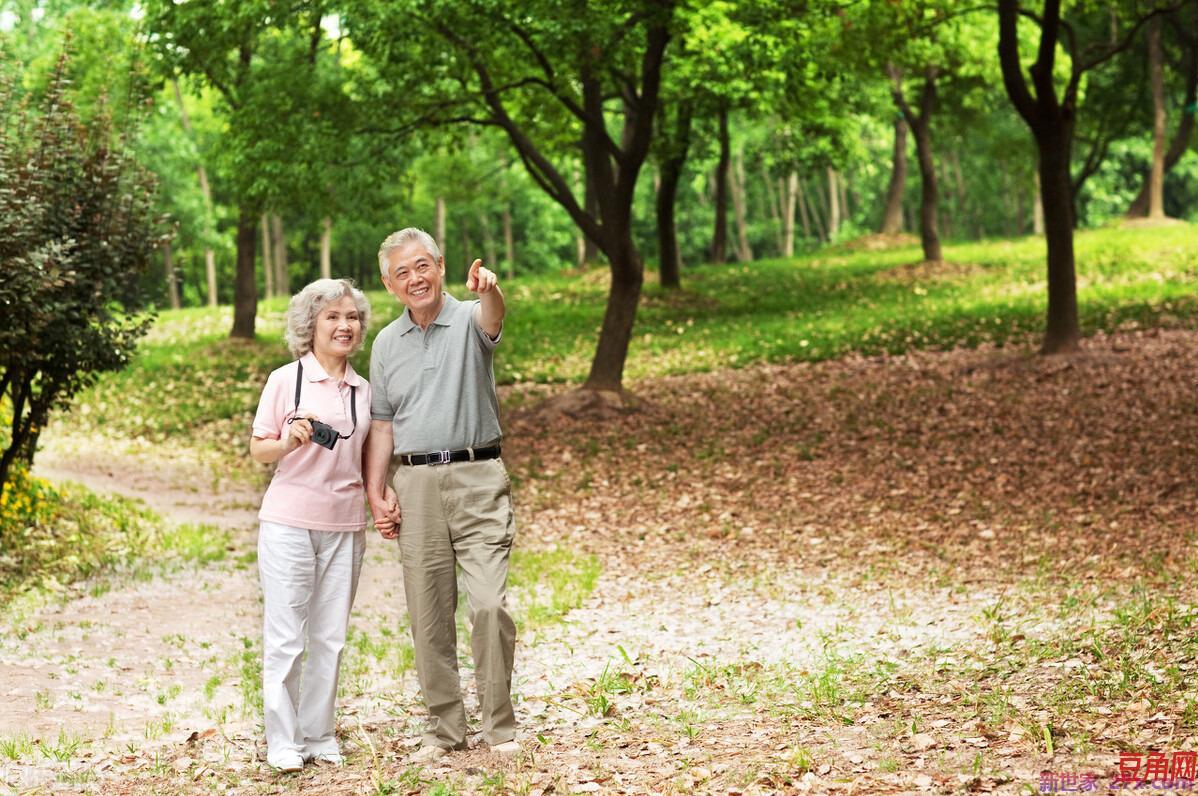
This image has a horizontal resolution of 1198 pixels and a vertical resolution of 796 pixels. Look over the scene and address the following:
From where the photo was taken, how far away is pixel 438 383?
5555 mm

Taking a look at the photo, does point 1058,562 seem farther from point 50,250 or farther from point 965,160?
point 965,160

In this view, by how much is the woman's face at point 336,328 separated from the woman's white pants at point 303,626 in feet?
2.64

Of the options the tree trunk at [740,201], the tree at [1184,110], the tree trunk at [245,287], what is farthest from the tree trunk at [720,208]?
the tree trunk at [740,201]

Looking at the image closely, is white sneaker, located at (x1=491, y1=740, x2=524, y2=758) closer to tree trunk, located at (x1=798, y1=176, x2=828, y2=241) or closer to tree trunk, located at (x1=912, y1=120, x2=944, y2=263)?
tree trunk, located at (x1=912, y1=120, x2=944, y2=263)

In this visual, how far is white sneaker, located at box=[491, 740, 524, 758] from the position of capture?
5.66 m

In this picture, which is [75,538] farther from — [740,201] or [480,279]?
[740,201]

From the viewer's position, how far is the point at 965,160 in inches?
2366

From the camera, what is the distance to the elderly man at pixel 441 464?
5539 millimetres

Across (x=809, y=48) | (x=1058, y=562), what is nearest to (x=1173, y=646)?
(x=1058, y=562)

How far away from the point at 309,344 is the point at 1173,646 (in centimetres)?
466

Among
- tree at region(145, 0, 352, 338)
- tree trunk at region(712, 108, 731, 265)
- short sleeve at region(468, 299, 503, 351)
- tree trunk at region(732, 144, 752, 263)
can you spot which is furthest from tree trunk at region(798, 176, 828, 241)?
short sleeve at region(468, 299, 503, 351)

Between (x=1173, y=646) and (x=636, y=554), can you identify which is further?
(x=636, y=554)

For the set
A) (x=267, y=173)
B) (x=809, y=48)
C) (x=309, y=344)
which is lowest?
(x=309, y=344)

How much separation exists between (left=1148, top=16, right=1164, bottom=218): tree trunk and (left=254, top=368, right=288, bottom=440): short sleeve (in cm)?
3093
